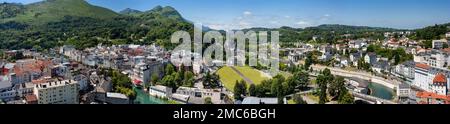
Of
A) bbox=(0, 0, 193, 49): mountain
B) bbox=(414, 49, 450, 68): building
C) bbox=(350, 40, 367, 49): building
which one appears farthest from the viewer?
bbox=(350, 40, 367, 49): building

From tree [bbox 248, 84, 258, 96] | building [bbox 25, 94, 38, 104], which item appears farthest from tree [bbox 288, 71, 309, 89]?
building [bbox 25, 94, 38, 104]

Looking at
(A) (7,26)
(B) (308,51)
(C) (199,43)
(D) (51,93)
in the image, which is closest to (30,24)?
(A) (7,26)

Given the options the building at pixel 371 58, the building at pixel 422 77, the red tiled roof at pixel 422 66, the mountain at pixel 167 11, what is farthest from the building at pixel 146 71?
the building at pixel 371 58

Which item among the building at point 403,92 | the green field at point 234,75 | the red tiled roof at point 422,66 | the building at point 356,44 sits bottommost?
the building at point 403,92

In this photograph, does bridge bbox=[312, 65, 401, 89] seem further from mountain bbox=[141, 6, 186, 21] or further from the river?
mountain bbox=[141, 6, 186, 21]

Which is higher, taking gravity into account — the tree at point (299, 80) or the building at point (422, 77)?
the building at point (422, 77)

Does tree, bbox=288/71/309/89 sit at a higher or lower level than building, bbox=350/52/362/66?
lower

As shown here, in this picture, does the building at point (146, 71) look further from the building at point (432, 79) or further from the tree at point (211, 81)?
the building at point (432, 79)
